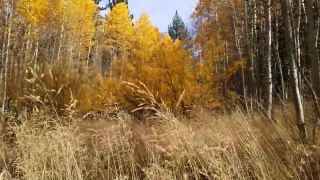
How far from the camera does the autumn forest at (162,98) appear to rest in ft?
9.92

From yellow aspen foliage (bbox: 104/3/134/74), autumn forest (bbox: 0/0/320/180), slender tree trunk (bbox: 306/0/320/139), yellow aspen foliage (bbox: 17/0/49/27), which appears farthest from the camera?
yellow aspen foliage (bbox: 104/3/134/74)

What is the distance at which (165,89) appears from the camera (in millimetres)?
10906

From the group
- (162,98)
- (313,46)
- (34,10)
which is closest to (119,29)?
(34,10)

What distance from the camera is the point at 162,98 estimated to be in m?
10.7

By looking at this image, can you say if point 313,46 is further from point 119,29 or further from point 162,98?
point 119,29

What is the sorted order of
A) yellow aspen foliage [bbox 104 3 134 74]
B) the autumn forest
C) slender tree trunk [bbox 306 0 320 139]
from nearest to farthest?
the autumn forest → slender tree trunk [bbox 306 0 320 139] → yellow aspen foliage [bbox 104 3 134 74]

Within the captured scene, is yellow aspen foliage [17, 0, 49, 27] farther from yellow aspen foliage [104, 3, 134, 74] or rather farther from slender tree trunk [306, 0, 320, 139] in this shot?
slender tree trunk [306, 0, 320, 139]

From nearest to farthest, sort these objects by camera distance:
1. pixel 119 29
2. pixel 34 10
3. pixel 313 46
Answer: pixel 313 46, pixel 34 10, pixel 119 29

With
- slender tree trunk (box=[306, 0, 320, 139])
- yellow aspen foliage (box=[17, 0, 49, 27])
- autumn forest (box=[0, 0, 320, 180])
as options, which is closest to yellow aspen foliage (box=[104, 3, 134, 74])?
autumn forest (box=[0, 0, 320, 180])

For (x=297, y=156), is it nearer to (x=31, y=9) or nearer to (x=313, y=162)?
(x=313, y=162)

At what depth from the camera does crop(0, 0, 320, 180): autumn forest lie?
9.92 feet

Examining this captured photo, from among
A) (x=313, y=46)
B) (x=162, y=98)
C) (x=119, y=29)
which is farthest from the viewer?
(x=119, y=29)

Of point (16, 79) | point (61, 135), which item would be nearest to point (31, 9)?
point (16, 79)

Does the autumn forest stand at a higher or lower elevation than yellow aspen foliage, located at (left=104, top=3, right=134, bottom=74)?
lower
